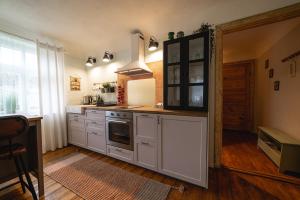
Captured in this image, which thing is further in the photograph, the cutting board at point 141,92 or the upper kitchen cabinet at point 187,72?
the cutting board at point 141,92

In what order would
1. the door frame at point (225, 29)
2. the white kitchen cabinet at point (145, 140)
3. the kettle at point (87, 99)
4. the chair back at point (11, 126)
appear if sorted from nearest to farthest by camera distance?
the chair back at point (11, 126) < the door frame at point (225, 29) < the white kitchen cabinet at point (145, 140) < the kettle at point (87, 99)

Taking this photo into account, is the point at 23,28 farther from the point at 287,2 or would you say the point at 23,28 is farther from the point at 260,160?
the point at 260,160

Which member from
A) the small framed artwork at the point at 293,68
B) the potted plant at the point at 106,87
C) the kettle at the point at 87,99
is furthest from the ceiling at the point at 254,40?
the kettle at the point at 87,99

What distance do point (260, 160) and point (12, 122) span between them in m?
3.52

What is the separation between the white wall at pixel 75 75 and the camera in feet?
11.1

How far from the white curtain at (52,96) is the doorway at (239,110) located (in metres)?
3.17

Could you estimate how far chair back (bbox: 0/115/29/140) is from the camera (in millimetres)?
1198

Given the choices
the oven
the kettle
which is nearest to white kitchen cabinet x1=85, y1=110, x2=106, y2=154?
the oven

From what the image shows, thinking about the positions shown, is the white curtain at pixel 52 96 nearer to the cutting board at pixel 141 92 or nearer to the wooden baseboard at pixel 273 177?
the cutting board at pixel 141 92

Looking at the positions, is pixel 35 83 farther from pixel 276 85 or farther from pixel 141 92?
pixel 276 85

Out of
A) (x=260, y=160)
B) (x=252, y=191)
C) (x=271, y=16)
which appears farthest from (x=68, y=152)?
(x=271, y=16)

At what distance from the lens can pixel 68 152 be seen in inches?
109

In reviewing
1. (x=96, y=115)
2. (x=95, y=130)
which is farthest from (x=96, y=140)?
(x=96, y=115)

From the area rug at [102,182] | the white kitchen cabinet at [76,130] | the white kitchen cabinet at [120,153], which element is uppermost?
the white kitchen cabinet at [76,130]
